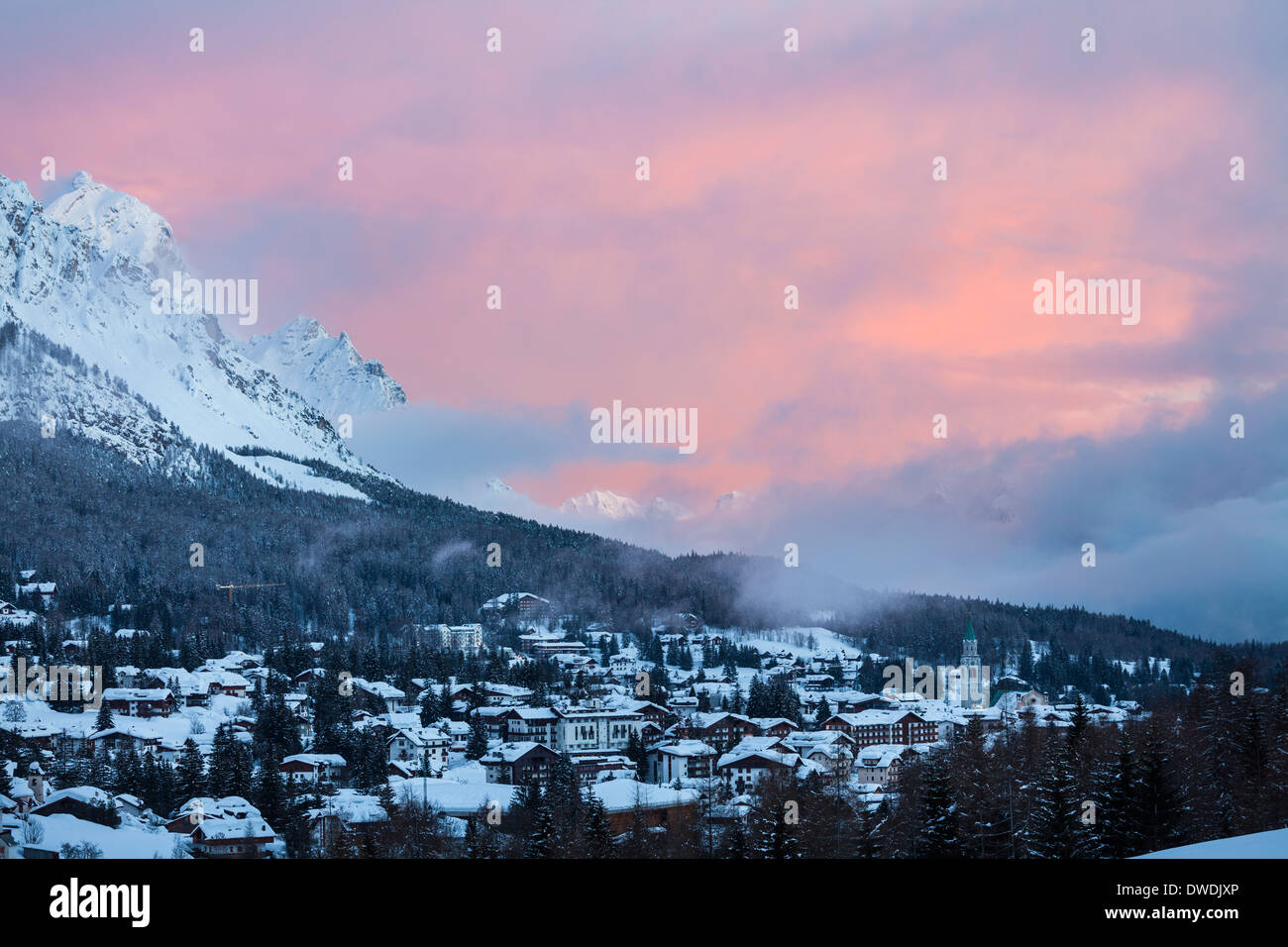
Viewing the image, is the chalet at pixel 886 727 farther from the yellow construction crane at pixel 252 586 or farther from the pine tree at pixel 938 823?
the yellow construction crane at pixel 252 586

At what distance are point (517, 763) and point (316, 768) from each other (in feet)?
35.0

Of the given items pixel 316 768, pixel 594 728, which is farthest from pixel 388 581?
pixel 316 768

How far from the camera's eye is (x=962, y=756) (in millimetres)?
51250

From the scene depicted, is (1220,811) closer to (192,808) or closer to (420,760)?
(192,808)

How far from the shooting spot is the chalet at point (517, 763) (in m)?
71.6

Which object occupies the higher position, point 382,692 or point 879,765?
point 382,692

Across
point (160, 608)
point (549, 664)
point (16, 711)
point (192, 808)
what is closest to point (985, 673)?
point (549, 664)

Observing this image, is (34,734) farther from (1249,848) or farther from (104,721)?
(1249,848)

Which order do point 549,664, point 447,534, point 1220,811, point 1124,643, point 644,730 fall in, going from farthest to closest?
point 447,534
point 1124,643
point 549,664
point 644,730
point 1220,811

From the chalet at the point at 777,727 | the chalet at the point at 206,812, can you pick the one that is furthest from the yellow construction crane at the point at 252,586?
the chalet at the point at 206,812

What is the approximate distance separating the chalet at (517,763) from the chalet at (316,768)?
7.78 metres

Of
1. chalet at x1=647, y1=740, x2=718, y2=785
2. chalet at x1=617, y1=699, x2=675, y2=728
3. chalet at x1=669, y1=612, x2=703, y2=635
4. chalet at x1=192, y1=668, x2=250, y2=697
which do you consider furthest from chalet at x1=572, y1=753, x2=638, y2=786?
chalet at x1=669, y1=612, x2=703, y2=635

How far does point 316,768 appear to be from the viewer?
68.0 metres
